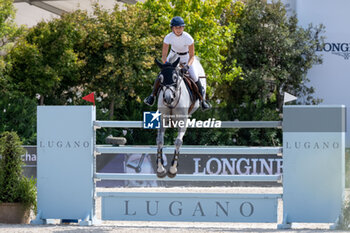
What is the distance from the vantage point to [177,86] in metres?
6.92

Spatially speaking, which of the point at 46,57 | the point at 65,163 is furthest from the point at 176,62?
the point at 46,57

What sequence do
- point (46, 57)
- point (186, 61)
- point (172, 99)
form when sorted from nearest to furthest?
point (172, 99) → point (186, 61) → point (46, 57)

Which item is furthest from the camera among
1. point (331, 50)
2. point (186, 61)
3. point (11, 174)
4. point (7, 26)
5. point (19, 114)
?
point (331, 50)

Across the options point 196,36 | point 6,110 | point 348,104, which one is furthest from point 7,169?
point 348,104

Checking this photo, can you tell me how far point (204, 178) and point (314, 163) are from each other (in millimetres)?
1365

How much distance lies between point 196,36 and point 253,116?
396 centimetres

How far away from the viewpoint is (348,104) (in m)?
25.7

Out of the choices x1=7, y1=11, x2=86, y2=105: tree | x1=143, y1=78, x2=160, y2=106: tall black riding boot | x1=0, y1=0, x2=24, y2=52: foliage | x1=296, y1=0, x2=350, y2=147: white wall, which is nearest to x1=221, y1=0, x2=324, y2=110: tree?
Result: x1=296, y1=0, x2=350, y2=147: white wall

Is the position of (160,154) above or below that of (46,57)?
below

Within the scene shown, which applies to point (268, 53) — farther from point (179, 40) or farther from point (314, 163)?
point (179, 40)

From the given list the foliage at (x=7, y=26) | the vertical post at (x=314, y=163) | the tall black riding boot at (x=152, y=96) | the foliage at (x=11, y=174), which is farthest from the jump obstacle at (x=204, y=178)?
the foliage at (x=7, y=26)

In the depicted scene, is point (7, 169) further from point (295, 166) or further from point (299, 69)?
point (299, 69)

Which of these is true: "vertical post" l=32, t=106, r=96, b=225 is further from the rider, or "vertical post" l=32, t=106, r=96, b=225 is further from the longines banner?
the longines banner

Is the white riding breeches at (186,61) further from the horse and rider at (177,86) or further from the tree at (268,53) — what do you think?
the tree at (268,53)
